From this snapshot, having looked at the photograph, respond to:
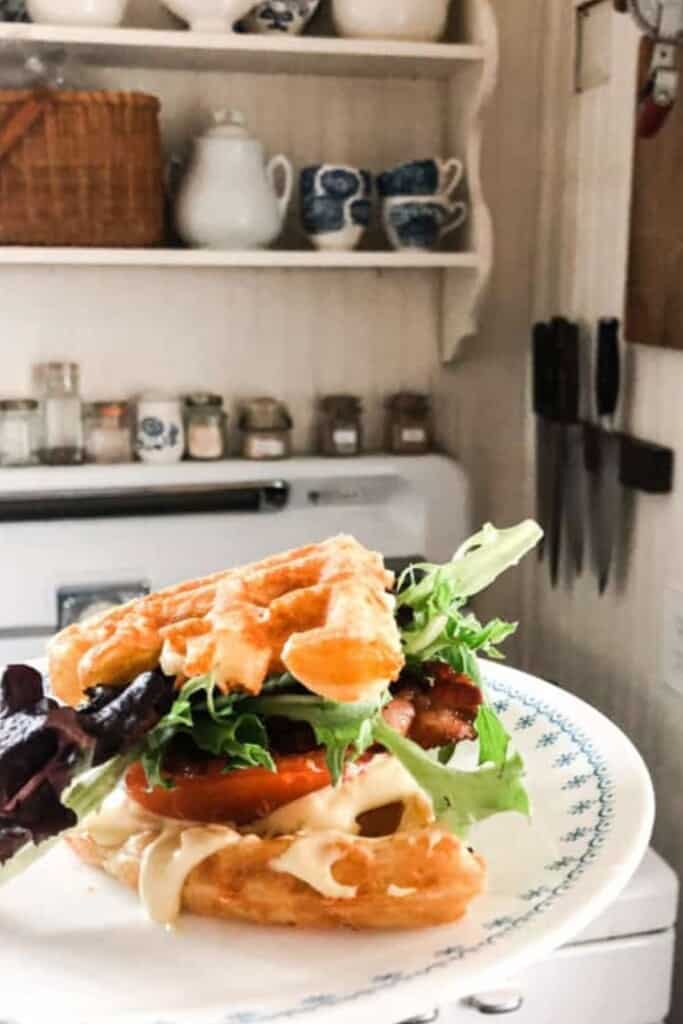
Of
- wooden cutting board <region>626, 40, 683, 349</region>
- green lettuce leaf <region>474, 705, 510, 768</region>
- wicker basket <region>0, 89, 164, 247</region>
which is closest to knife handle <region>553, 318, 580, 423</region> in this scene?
wooden cutting board <region>626, 40, 683, 349</region>

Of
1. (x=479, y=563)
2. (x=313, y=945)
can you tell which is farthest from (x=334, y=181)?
(x=313, y=945)

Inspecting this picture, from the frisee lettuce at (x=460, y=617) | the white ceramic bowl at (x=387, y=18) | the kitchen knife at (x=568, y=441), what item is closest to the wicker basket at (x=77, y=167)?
the white ceramic bowl at (x=387, y=18)

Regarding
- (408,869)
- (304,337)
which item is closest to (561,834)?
(408,869)

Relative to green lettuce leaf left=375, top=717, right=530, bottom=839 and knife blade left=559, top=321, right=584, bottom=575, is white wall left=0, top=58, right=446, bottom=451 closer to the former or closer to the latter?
knife blade left=559, top=321, right=584, bottom=575

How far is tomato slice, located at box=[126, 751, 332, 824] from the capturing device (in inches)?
24.8

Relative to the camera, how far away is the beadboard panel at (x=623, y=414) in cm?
130

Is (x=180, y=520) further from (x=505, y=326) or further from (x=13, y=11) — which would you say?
(x=13, y=11)

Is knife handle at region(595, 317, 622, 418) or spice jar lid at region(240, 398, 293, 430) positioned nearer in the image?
knife handle at region(595, 317, 622, 418)

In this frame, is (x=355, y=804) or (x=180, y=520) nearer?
(x=355, y=804)

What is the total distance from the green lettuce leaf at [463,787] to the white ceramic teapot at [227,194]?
2.77ft

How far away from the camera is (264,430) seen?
4.88 ft

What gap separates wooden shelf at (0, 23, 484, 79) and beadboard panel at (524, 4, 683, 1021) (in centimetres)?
16

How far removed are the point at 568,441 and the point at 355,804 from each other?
86cm

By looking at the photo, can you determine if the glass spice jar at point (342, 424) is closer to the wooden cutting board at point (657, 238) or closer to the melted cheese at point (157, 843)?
the wooden cutting board at point (657, 238)
